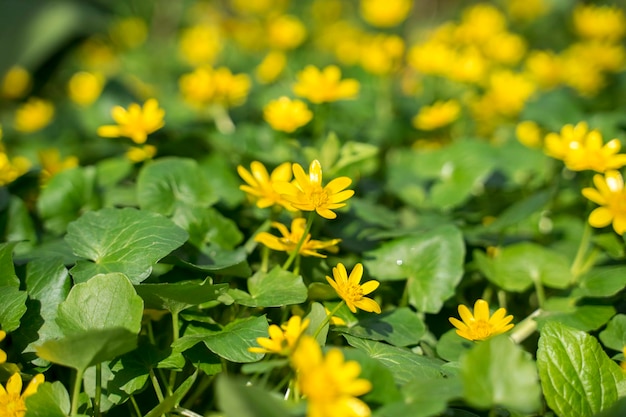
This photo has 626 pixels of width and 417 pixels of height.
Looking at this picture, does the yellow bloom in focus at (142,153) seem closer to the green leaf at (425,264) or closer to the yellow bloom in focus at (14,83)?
the green leaf at (425,264)

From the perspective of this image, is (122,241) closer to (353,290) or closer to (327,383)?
(353,290)

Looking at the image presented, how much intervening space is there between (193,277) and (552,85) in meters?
1.97

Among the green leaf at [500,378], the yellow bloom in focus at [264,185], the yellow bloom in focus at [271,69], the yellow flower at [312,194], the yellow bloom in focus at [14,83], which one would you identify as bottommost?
the yellow bloom in focus at [14,83]

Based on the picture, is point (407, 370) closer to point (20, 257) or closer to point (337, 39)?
point (20, 257)

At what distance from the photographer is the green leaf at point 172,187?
1421mm

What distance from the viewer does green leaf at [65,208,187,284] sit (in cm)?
117

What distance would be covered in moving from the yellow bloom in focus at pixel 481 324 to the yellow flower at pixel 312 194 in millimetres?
273

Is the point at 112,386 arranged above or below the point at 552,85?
above

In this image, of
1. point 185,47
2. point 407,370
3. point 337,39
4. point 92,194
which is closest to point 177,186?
point 92,194


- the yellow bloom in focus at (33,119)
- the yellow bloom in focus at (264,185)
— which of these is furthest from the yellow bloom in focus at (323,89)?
the yellow bloom in focus at (33,119)

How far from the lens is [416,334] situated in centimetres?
126

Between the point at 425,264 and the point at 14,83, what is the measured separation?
7.46ft

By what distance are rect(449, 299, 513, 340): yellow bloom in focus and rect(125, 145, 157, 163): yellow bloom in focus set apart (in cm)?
87

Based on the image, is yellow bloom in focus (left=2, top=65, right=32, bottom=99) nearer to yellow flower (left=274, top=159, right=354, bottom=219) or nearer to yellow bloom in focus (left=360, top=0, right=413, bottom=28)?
yellow bloom in focus (left=360, top=0, right=413, bottom=28)
